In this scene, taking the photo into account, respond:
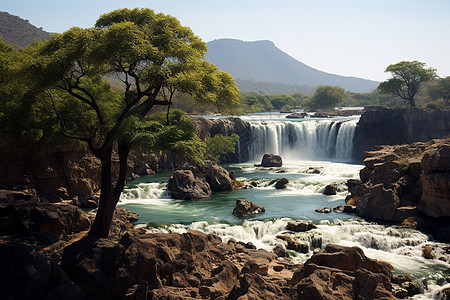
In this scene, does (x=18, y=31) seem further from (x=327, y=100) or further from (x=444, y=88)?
(x=444, y=88)

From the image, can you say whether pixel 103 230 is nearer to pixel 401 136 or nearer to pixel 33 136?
pixel 33 136

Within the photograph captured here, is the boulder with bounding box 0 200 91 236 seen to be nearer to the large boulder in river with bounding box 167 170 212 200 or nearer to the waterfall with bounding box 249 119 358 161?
the large boulder in river with bounding box 167 170 212 200

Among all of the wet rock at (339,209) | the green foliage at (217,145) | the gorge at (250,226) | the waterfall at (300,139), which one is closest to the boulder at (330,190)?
the gorge at (250,226)

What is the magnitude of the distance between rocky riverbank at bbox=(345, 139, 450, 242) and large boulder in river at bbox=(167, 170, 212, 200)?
11257 millimetres

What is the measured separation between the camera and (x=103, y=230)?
14.1 m

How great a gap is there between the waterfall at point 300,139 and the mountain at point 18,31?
204 feet

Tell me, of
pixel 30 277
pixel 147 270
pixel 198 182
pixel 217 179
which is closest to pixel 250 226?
pixel 198 182

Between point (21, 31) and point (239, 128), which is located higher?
point (21, 31)

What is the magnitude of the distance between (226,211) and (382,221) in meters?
9.63

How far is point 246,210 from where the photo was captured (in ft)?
80.6

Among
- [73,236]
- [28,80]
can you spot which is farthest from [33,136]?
[28,80]

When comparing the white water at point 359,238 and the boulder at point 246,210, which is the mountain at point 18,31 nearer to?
the boulder at point 246,210

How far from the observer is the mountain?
300 ft

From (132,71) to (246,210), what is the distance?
43.9ft
